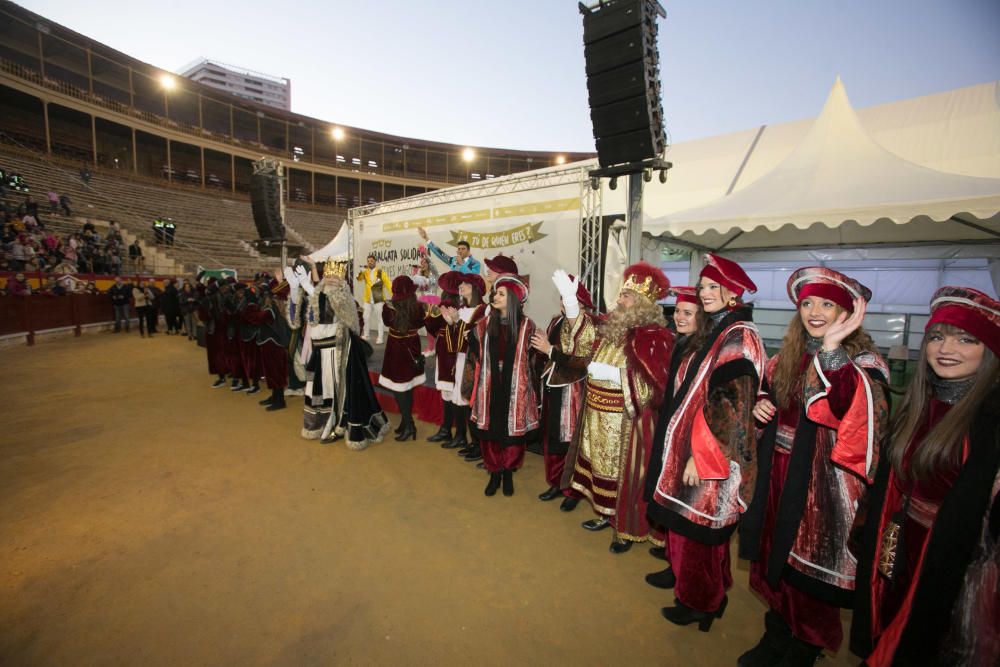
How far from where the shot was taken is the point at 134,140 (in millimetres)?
23594

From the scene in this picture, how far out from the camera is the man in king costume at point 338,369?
4.62 meters

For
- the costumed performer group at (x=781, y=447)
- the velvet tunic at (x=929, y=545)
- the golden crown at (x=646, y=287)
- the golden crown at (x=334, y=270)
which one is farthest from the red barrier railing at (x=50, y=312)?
the velvet tunic at (x=929, y=545)

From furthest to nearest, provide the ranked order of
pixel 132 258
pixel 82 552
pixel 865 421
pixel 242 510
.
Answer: pixel 132 258 → pixel 242 510 → pixel 82 552 → pixel 865 421

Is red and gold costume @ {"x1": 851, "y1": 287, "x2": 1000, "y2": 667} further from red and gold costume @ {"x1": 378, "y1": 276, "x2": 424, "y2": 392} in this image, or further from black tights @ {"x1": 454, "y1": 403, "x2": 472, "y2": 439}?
red and gold costume @ {"x1": 378, "y1": 276, "x2": 424, "y2": 392}

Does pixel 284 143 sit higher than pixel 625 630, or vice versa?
pixel 284 143

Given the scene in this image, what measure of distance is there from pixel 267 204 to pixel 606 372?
13.9 m

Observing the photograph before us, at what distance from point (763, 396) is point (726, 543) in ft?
2.67

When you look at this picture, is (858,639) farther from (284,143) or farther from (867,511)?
(284,143)

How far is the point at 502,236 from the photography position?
7734 mm

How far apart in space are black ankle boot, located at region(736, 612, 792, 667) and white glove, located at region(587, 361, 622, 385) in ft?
4.74

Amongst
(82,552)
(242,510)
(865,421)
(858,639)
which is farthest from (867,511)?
(82,552)

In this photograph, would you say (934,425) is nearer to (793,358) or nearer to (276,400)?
(793,358)

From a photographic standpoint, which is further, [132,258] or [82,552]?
[132,258]

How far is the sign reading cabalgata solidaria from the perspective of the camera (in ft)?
23.7
